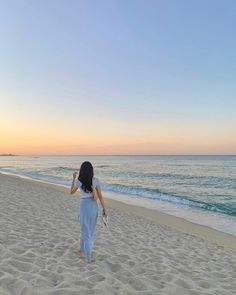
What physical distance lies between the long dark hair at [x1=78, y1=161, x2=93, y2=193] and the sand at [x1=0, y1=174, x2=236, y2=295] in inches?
50.1

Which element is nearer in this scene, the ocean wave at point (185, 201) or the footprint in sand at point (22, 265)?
the footprint in sand at point (22, 265)

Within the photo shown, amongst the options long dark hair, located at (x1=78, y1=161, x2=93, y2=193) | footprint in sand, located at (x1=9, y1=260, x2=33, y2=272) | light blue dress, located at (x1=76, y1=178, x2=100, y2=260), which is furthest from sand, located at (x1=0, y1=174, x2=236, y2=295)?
long dark hair, located at (x1=78, y1=161, x2=93, y2=193)

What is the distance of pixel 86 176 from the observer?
5.88 meters

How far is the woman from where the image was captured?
589cm

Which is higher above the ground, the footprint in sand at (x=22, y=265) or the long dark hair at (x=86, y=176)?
the long dark hair at (x=86, y=176)

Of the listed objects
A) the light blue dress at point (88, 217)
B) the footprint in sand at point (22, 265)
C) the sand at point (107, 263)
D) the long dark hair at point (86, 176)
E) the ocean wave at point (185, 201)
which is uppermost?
the long dark hair at point (86, 176)

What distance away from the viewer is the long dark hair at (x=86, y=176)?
5.86m

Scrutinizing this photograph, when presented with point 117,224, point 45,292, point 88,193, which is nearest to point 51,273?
point 45,292

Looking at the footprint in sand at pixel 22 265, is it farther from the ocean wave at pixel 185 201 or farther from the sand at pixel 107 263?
the ocean wave at pixel 185 201

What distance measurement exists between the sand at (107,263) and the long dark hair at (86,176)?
127 cm

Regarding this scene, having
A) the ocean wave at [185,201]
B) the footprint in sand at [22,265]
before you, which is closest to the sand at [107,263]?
the footprint in sand at [22,265]

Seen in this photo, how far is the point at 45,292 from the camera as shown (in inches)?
173

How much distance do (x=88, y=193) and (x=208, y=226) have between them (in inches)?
371

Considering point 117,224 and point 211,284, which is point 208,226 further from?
point 211,284
